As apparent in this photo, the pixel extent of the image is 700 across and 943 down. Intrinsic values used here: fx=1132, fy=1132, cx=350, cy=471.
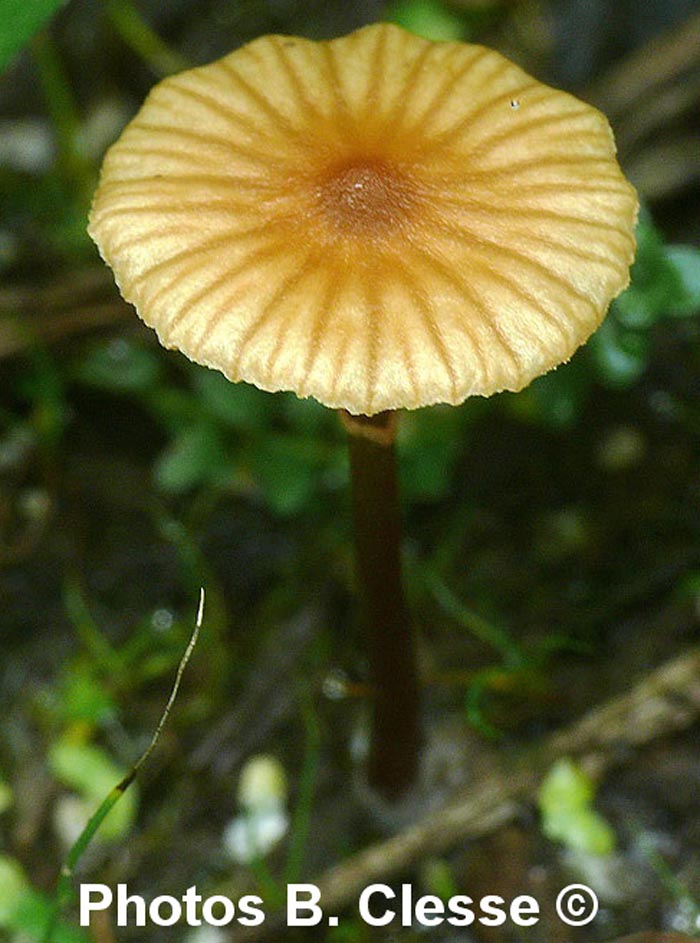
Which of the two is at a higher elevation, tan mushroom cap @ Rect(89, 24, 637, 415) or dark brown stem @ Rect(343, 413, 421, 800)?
tan mushroom cap @ Rect(89, 24, 637, 415)

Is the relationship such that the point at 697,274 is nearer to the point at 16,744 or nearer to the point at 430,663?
the point at 430,663

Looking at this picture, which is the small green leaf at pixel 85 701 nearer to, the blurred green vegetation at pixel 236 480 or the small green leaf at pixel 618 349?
the blurred green vegetation at pixel 236 480

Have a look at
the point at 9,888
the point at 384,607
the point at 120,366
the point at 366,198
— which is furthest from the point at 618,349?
the point at 9,888

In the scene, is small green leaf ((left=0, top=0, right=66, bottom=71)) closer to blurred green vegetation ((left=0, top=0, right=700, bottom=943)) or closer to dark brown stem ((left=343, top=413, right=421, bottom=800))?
dark brown stem ((left=343, top=413, right=421, bottom=800))

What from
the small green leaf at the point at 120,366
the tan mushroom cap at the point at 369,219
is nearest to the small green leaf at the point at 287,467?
the small green leaf at the point at 120,366

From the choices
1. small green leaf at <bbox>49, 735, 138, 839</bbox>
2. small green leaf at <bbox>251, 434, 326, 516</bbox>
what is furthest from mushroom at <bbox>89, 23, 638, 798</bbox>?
small green leaf at <bbox>49, 735, 138, 839</bbox>

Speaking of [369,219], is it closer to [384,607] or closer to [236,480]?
[384,607]

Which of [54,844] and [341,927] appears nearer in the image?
[341,927]

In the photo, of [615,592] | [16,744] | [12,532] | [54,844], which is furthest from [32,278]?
[615,592]
